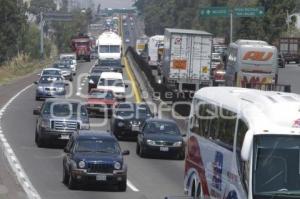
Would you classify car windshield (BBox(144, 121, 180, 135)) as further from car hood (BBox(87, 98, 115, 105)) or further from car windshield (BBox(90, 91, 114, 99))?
car windshield (BBox(90, 91, 114, 99))

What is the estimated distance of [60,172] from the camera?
27.0m

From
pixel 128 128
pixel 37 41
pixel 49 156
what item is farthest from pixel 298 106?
pixel 37 41

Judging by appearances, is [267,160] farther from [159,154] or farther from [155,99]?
[155,99]

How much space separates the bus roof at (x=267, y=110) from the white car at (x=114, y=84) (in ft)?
121

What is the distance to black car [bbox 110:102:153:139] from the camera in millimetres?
37531

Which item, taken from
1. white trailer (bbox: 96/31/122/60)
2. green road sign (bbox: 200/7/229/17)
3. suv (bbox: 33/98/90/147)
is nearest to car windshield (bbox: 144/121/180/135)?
suv (bbox: 33/98/90/147)

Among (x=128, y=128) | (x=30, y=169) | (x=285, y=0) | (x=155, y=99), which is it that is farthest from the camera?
(x=285, y=0)

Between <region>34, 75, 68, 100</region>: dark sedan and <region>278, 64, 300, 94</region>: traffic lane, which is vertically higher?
<region>34, 75, 68, 100</region>: dark sedan

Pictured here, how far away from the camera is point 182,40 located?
58.2 m

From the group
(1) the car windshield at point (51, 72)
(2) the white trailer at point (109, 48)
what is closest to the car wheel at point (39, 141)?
(1) the car windshield at point (51, 72)

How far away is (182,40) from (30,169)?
31748mm

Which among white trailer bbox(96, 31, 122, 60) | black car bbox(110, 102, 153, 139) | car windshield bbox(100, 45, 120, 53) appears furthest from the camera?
car windshield bbox(100, 45, 120, 53)

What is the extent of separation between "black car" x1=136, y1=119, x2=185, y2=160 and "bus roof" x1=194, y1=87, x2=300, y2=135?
618 inches

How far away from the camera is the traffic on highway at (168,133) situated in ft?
44.0
